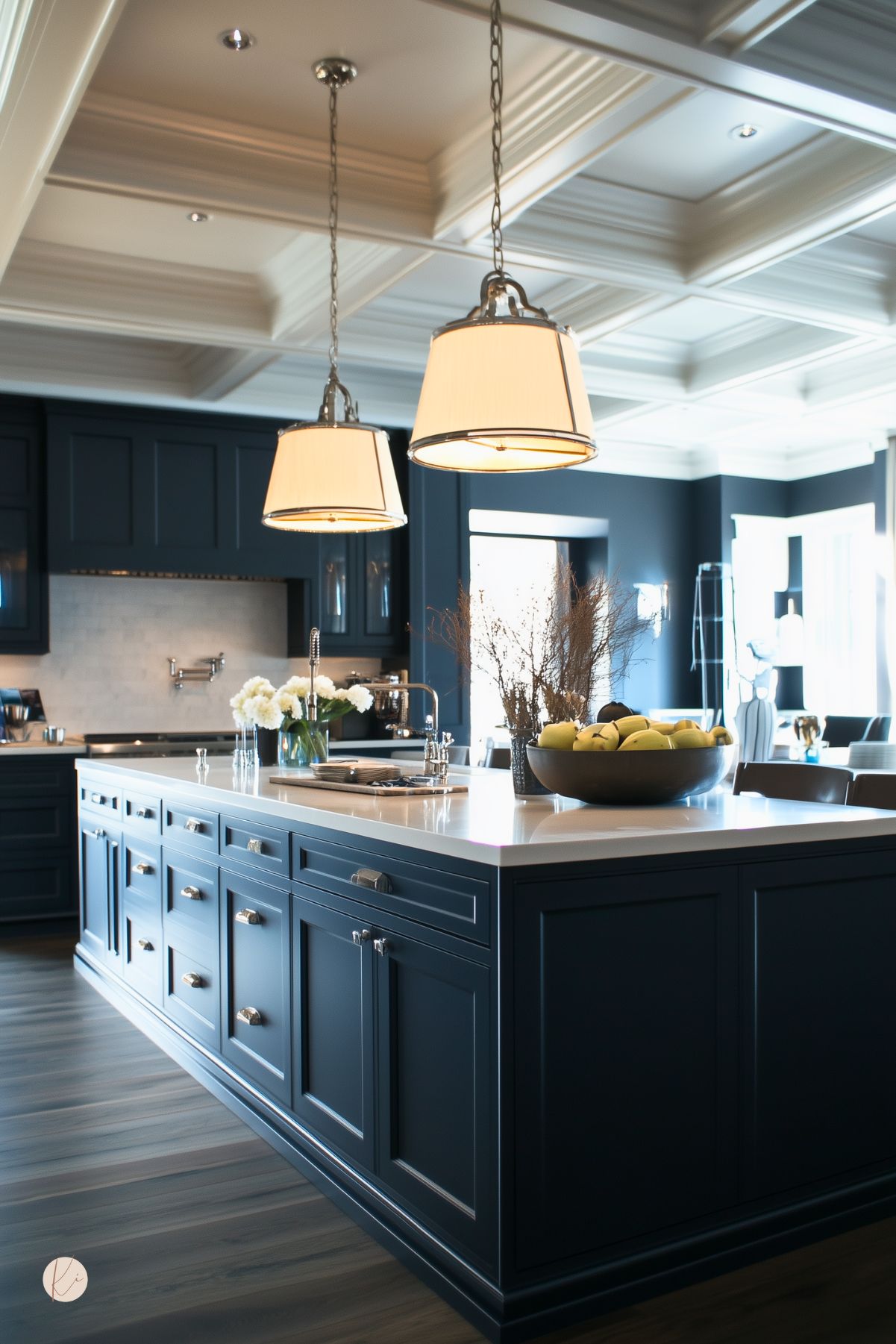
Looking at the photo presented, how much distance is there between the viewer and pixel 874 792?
3273 millimetres

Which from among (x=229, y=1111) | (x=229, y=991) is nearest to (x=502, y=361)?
(x=229, y=991)

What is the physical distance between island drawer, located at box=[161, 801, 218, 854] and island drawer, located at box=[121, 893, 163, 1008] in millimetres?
348

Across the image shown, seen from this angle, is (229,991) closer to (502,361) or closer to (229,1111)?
(229,1111)

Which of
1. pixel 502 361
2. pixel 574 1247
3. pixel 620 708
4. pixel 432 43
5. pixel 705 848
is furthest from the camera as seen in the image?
pixel 432 43

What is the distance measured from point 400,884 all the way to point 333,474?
134 centimetres

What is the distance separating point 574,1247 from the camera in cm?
215

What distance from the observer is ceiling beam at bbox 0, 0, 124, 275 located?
307 centimetres

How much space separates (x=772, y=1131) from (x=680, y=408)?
5.86m

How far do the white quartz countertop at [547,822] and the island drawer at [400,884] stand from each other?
0.15 feet

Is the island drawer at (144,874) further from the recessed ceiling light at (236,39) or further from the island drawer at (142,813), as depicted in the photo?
the recessed ceiling light at (236,39)

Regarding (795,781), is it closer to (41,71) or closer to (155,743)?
(41,71)

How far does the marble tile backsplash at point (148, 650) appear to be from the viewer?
22.4ft

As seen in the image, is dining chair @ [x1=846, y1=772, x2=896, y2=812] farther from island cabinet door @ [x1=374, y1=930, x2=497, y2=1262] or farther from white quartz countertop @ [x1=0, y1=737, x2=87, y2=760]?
white quartz countertop @ [x1=0, y1=737, x2=87, y2=760]
